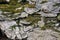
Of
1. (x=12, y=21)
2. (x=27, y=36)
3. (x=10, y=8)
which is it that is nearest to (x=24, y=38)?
(x=27, y=36)

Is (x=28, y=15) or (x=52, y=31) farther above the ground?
(x=28, y=15)

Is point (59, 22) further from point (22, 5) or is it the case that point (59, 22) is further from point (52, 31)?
point (22, 5)

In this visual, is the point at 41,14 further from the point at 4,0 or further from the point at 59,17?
the point at 4,0

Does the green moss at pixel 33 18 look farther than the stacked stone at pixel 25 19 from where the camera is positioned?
Yes

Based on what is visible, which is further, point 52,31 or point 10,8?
point 10,8

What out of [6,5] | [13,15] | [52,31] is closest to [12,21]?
[13,15]

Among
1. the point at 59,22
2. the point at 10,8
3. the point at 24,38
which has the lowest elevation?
the point at 24,38

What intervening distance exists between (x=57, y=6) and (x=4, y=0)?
3.32 feet

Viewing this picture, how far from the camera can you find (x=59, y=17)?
128 inches

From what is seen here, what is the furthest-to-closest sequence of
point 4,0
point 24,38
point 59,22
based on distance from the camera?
point 4,0 → point 59,22 → point 24,38

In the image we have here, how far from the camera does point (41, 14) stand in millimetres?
3299

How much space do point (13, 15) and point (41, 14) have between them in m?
0.51

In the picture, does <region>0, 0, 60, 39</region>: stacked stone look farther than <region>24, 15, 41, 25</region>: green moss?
No

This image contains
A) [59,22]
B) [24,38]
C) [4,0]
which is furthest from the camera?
[4,0]
